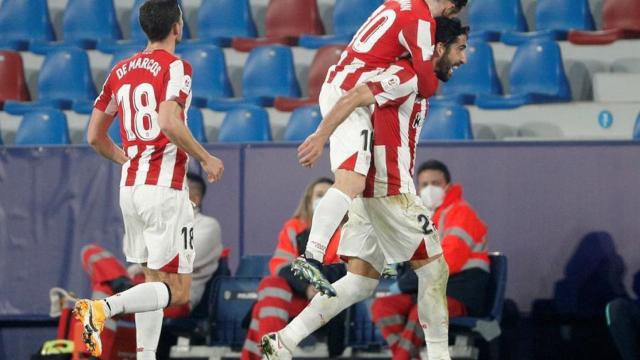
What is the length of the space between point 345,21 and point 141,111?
5707 mm

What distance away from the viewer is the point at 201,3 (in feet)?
44.7

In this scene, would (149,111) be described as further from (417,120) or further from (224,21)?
(224,21)

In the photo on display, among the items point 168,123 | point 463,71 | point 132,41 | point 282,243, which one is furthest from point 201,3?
point 168,123

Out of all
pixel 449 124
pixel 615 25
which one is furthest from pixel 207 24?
pixel 615 25

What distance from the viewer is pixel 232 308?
9.79 meters

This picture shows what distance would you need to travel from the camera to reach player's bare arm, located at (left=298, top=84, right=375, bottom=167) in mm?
6398

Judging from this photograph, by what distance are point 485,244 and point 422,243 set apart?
2.73 m

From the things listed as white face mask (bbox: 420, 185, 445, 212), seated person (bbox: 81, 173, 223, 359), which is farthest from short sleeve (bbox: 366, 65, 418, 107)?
seated person (bbox: 81, 173, 223, 359)

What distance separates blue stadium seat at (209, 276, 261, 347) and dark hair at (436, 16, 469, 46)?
3.35 metres

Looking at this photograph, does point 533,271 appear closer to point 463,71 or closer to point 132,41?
point 463,71

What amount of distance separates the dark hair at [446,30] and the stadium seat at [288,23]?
241 inches

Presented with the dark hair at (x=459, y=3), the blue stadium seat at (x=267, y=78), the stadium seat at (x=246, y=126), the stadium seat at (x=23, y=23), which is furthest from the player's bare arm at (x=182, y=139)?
the stadium seat at (x=23, y=23)

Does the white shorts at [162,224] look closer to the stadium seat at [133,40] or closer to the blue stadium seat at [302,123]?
the blue stadium seat at [302,123]

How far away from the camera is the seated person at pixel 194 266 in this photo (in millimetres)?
9602
